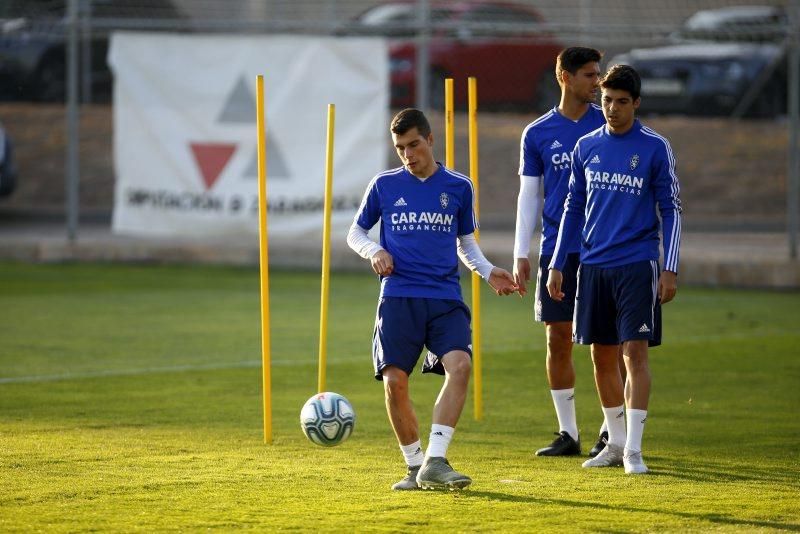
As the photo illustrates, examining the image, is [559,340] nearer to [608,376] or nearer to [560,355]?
[560,355]

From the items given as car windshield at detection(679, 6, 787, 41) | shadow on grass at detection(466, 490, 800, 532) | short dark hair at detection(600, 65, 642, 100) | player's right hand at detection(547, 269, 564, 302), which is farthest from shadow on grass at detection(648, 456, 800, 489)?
car windshield at detection(679, 6, 787, 41)

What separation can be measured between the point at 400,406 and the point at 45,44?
16.8 m

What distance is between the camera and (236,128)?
60.2 ft

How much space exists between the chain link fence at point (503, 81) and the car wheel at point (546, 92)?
0.8 inches

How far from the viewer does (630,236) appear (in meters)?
7.54

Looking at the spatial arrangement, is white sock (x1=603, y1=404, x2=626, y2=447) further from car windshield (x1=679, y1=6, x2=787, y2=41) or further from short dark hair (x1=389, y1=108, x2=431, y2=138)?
car windshield (x1=679, y1=6, x2=787, y2=41)

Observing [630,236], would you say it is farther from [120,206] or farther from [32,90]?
[32,90]

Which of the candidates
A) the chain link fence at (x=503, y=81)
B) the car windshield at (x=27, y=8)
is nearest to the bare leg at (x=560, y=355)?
the chain link fence at (x=503, y=81)

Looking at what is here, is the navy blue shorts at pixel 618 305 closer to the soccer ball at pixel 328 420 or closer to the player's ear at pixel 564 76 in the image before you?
the player's ear at pixel 564 76

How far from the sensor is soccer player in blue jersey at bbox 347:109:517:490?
281 inches

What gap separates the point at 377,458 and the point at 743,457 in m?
1.92

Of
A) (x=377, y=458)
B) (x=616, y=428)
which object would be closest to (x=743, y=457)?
(x=616, y=428)

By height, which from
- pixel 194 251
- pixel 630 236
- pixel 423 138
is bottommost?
pixel 194 251

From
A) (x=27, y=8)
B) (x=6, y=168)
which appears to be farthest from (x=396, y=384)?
(x=27, y=8)
